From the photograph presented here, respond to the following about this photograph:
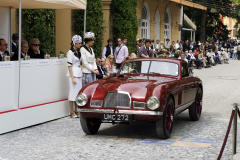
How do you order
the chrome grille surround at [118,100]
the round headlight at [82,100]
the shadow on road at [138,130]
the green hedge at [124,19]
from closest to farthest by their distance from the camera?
the chrome grille surround at [118,100] < the round headlight at [82,100] < the shadow on road at [138,130] < the green hedge at [124,19]

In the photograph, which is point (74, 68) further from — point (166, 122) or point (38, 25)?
point (38, 25)

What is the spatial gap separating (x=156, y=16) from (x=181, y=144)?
24212 mm

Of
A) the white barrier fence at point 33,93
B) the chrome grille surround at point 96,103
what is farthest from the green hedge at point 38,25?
the chrome grille surround at point 96,103

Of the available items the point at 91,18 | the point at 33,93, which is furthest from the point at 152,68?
the point at 91,18

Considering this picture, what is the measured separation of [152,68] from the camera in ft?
27.0

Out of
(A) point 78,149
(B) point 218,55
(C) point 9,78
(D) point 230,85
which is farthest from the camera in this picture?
(B) point 218,55

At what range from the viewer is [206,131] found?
7828 mm

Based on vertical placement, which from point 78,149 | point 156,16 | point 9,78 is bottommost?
point 78,149

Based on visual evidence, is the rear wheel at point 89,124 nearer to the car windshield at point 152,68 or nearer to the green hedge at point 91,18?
the car windshield at point 152,68

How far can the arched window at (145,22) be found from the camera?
27.2 m

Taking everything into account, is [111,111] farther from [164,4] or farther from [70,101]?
[164,4]

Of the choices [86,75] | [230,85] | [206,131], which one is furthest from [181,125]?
[230,85]

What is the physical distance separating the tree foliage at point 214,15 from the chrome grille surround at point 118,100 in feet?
126

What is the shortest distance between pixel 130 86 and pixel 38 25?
762 cm
